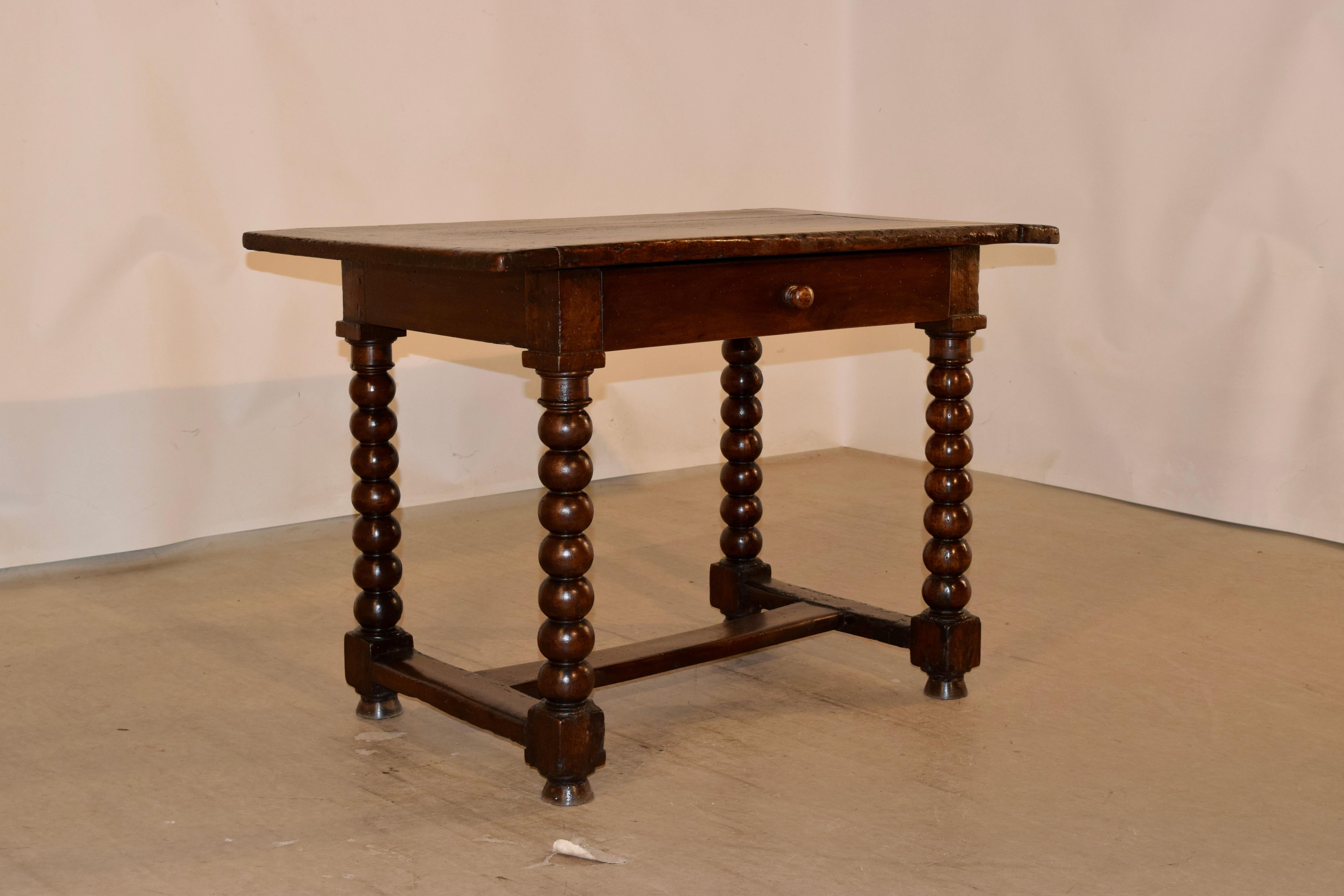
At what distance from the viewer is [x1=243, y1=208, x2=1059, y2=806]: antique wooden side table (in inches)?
89.0

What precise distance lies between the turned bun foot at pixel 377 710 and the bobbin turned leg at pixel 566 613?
48 centimetres

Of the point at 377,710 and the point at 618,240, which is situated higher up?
the point at 618,240

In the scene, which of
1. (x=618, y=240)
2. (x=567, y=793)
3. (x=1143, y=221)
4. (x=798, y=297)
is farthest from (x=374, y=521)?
(x=1143, y=221)

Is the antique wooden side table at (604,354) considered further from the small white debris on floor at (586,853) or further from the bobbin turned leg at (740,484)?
the small white debris on floor at (586,853)

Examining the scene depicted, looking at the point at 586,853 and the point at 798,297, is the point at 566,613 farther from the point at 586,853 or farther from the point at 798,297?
the point at 798,297

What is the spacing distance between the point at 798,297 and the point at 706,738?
0.83 m

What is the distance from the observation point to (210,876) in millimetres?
2100

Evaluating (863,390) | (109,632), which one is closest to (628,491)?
(863,390)

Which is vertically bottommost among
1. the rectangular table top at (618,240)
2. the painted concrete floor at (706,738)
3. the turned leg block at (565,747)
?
the painted concrete floor at (706,738)

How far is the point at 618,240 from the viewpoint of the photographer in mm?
2289

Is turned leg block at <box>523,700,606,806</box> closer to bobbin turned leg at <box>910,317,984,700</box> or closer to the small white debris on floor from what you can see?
the small white debris on floor

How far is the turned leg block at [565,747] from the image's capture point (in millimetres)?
2342

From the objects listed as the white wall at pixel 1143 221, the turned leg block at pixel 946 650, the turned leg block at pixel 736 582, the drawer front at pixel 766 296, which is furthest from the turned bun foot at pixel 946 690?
the white wall at pixel 1143 221

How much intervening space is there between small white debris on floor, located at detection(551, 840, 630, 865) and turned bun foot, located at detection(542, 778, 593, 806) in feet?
0.56
